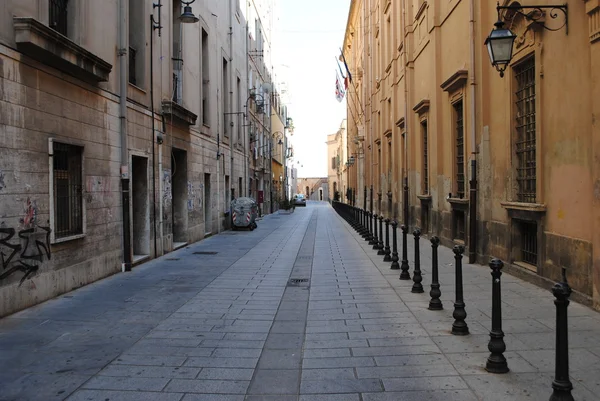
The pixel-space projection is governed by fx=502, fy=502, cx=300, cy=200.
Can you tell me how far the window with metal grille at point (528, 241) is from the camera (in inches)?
331

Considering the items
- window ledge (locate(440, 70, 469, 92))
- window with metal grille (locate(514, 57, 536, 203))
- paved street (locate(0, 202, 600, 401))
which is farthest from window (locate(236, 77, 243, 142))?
window with metal grille (locate(514, 57, 536, 203))

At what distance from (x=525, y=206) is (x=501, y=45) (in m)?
2.61

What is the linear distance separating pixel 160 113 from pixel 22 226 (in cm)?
664

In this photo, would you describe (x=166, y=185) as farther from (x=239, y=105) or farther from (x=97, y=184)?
(x=239, y=105)

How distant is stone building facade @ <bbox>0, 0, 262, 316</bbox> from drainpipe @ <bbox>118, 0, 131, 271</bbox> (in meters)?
0.02

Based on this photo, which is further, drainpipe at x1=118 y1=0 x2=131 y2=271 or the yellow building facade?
drainpipe at x1=118 y1=0 x2=131 y2=271

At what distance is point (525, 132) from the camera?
8.76 metres

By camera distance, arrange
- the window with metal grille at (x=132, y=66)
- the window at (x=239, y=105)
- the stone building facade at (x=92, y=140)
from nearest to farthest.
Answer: the stone building facade at (x=92, y=140) < the window with metal grille at (x=132, y=66) < the window at (x=239, y=105)

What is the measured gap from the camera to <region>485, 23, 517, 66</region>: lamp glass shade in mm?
7633

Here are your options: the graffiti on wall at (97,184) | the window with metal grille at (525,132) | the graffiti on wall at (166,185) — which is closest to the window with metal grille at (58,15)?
the graffiti on wall at (97,184)

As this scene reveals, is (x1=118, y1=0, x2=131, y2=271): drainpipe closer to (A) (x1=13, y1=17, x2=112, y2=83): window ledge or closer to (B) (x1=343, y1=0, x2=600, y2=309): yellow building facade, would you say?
(A) (x1=13, y1=17, x2=112, y2=83): window ledge

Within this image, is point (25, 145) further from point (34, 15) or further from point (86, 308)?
point (86, 308)

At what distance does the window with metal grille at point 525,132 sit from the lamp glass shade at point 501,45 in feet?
2.98

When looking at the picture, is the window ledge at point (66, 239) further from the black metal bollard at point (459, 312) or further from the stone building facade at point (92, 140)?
the black metal bollard at point (459, 312)
